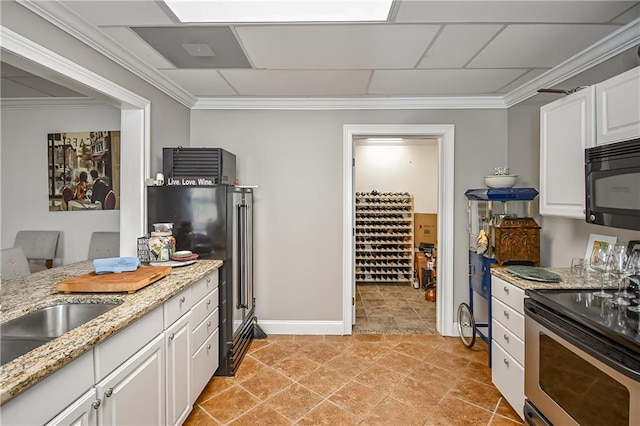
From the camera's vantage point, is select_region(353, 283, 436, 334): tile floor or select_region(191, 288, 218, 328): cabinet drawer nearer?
select_region(191, 288, 218, 328): cabinet drawer

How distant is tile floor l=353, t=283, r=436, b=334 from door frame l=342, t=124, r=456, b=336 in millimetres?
290

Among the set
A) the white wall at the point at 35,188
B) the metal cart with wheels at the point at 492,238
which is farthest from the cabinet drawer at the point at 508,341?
the white wall at the point at 35,188

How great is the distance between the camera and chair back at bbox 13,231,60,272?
3.31 metres

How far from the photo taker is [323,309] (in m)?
3.37

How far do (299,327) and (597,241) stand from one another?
264 centimetres

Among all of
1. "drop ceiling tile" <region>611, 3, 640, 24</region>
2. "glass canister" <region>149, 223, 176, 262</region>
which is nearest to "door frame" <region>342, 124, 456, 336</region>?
"drop ceiling tile" <region>611, 3, 640, 24</region>

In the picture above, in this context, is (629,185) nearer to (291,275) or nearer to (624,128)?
(624,128)

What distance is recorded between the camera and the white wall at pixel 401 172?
5574 millimetres

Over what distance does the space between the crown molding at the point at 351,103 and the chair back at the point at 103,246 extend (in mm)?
1627

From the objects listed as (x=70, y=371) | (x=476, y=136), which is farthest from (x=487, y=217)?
(x=70, y=371)

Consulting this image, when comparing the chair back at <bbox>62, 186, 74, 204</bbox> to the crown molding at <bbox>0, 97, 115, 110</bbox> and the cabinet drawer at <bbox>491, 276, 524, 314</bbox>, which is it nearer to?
the crown molding at <bbox>0, 97, 115, 110</bbox>

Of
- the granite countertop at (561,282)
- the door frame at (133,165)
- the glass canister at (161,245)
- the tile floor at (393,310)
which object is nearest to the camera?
the granite countertop at (561,282)

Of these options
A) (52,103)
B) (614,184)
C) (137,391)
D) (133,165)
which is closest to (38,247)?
(52,103)

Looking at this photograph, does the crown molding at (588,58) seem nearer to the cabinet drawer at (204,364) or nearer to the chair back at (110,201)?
the cabinet drawer at (204,364)
